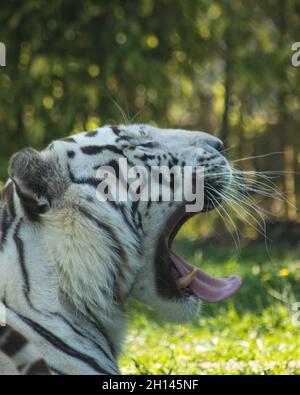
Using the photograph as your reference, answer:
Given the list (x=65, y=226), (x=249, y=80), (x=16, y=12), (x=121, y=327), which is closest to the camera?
(x=65, y=226)

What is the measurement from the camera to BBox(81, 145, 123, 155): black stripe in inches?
101

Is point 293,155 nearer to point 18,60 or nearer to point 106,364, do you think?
point 18,60

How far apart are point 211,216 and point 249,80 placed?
5.52 ft

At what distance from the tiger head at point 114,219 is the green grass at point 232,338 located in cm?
16

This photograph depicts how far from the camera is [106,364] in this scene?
2.41 metres

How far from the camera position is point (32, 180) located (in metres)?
2.36

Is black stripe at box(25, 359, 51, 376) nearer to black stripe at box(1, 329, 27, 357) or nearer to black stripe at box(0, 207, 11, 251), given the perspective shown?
black stripe at box(1, 329, 27, 357)

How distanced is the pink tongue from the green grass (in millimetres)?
133

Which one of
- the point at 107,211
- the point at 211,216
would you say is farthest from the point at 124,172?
the point at 211,216

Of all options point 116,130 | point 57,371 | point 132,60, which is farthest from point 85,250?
point 132,60

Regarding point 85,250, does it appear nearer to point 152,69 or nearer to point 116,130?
point 116,130

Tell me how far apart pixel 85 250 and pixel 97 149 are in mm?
375

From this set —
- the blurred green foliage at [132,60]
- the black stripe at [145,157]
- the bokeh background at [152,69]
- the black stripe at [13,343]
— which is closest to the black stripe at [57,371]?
the black stripe at [13,343]

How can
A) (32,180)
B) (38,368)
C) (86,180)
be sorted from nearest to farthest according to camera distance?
1. (38,368)
2. (32,180)
3. (86,180)
